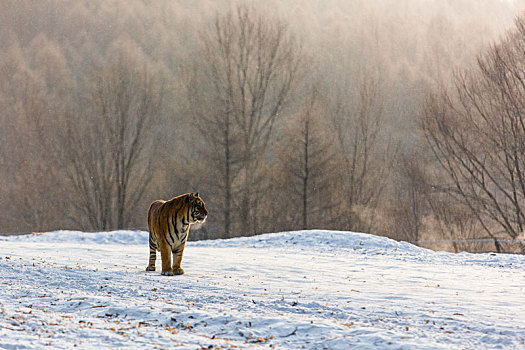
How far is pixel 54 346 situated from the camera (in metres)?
5.04

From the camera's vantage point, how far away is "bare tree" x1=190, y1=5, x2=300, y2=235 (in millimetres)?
31438

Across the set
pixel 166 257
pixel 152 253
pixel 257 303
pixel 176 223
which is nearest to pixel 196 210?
pixel 176 223

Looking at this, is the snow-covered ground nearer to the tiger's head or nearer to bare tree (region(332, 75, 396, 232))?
the tiger's head

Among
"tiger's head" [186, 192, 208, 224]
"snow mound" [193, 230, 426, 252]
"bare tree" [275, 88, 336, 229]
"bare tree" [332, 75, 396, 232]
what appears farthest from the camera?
"bare tree" [332, 75, 396, 232]

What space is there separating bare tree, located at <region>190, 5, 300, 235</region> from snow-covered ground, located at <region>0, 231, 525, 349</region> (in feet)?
60.0

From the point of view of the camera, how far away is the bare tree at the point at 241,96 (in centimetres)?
3144

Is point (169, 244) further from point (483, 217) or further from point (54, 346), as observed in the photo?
point (483, 217)

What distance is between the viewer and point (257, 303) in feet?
23.6

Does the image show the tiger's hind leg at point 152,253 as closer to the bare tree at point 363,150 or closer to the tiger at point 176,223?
the tiger at point 176,223

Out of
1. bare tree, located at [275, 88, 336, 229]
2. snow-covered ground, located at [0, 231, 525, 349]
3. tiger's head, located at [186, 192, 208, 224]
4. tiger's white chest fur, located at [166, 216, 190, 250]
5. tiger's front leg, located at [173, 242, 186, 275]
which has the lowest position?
snow-covered ground, located at [0, 231, 525, 349]

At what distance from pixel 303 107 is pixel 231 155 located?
5.28 m

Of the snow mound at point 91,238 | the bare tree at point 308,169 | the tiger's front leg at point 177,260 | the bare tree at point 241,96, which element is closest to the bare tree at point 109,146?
the bare tree at point 241,96

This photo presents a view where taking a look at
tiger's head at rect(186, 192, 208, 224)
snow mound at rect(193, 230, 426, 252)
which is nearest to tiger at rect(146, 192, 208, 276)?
tiger's head at rect(186, 192, 208, 224)

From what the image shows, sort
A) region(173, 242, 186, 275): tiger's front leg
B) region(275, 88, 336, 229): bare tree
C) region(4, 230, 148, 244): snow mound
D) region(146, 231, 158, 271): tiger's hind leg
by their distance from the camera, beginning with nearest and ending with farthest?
region(173, 242, 186, 275): tiger's front leg → region(146, 231, 158, 271): tiger's hind leg → region(4, 230, 148, 244): snow mound → region(275, 88, 336, 229): bare tree
